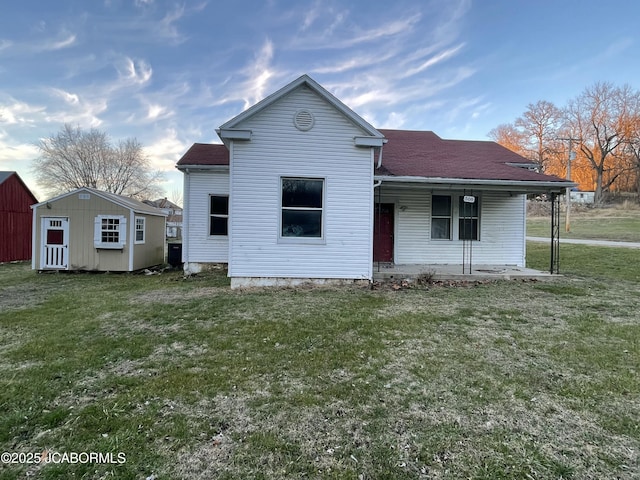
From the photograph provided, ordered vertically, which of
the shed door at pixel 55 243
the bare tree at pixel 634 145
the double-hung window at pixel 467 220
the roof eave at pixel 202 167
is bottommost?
the shed door at pixel 55 243

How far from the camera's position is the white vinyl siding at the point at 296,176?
8.02 m

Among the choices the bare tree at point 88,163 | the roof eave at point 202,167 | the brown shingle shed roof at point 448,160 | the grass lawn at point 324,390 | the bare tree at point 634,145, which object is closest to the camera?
the grass lawn at point 324,390

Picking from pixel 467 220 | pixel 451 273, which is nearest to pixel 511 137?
pixel 467 220

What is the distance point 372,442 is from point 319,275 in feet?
19.3

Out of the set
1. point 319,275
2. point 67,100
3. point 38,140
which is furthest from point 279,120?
point 38,140

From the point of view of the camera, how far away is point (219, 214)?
1084 centimetres

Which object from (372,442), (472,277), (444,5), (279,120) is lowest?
(372,442)

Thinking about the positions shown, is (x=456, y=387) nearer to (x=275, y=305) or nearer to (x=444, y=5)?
(x=275, y=305)

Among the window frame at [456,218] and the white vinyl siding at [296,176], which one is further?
the window frame at [456,218]

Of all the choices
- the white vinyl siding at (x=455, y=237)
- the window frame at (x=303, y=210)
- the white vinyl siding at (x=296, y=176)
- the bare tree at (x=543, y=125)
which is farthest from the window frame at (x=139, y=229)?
the bare tree at (x=543, y=125)

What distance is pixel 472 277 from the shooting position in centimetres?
921

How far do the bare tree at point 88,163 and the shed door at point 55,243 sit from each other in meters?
31.2

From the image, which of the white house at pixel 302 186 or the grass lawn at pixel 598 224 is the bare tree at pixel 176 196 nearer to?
the grass lawn at pixel 598 224

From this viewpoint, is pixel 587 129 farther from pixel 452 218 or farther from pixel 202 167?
pixel 202 167
